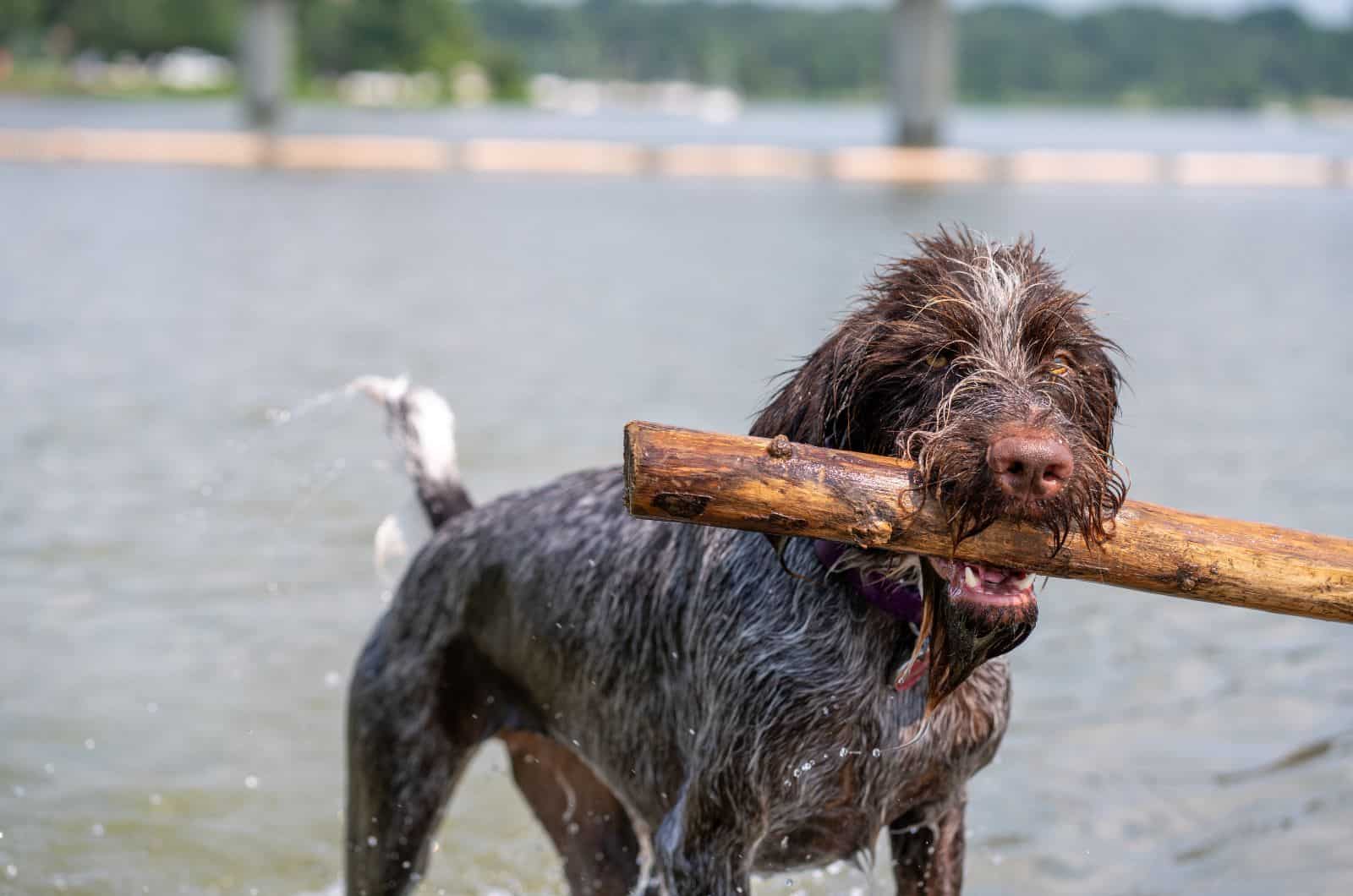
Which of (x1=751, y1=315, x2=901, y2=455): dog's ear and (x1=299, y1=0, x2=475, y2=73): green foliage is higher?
(x1=751, y1=315, x2=901, y2=455): dog's ear

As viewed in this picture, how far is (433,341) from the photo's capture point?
1866 cm

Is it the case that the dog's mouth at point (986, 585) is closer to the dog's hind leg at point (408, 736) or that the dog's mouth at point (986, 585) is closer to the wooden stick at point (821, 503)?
the wooden stick at point (821, 503)

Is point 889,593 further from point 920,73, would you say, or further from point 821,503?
point 920,73

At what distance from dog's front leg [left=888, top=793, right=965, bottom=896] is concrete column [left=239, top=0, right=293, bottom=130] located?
74792mm

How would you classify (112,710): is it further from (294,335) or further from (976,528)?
(294,335)

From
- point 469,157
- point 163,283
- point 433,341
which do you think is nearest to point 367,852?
point 433,341

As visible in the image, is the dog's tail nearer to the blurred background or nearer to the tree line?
the blurred background

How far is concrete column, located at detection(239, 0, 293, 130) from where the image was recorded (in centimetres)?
7594

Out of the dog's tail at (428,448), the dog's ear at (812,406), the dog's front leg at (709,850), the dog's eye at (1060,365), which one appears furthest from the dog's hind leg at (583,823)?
the dog's eye at (1060,365)

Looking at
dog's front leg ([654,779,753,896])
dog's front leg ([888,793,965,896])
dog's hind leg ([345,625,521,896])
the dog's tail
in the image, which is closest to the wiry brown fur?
dog's front leg ([654,779,753,896])

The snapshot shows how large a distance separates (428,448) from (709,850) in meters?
1.89

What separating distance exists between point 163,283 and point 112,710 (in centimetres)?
1655

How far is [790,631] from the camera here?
4.24 metres

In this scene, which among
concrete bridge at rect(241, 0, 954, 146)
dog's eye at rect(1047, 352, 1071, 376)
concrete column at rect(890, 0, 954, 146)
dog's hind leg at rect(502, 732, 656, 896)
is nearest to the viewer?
dog's eye at rect(1047, 352, 1071, 376)
